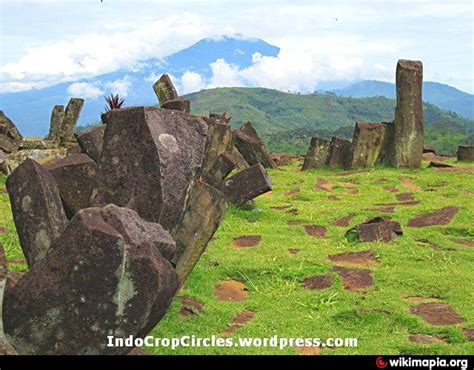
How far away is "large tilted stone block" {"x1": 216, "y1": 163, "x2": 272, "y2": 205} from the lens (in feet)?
55.3

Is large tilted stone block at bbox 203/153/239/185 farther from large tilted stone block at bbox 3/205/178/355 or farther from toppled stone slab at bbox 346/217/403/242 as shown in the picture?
large tilted stone block at bbox 3/205/178/355

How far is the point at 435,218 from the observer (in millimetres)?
16250

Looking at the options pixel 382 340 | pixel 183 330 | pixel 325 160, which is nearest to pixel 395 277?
pixel 382 340

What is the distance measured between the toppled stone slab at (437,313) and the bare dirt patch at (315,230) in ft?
17.9

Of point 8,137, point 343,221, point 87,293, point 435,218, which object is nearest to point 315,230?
point 343,221

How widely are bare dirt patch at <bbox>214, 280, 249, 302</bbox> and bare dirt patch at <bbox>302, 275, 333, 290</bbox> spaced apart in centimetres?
112

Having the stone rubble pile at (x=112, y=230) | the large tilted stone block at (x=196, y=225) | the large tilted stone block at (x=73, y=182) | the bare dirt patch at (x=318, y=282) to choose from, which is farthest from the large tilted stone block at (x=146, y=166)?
the bare dirt patch at (x=318, y=282)

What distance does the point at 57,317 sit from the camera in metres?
6.88

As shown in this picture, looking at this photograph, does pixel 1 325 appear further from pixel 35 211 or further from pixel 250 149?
pixel 250 149

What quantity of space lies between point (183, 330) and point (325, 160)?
19721 mm

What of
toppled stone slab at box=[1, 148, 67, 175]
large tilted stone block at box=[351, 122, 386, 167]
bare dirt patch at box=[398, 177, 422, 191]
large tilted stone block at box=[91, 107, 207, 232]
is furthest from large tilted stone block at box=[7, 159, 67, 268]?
large tilted stone block at box=[351, 122, 386, 167]

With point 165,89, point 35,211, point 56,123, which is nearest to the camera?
point 35,211

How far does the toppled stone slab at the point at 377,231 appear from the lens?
1434 centimetres

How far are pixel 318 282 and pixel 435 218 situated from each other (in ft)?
→ 19.7
